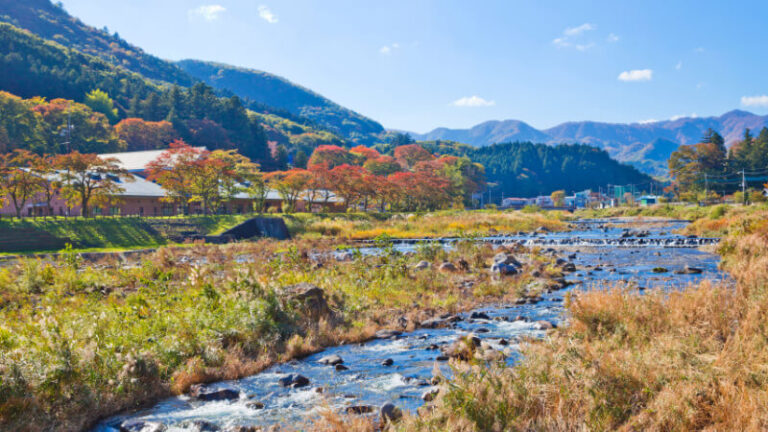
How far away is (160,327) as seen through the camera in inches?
332

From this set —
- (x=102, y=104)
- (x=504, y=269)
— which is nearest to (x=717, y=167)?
(x=504, y=269)

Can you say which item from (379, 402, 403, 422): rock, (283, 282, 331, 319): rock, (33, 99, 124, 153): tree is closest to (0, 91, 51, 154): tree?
(33, 99, 124, 153): tree

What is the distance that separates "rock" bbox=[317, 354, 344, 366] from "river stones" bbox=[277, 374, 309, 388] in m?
0.94

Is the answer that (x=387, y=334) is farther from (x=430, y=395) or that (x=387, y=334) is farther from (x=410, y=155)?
(x=410, y=155)

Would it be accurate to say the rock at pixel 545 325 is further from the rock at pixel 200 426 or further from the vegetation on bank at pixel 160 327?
the rock at pixel 200 426

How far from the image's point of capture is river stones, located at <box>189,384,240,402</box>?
6.85 metres

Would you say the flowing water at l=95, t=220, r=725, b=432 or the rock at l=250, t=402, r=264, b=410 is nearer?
the flowing water at l=95, t=220, r=725, b=432

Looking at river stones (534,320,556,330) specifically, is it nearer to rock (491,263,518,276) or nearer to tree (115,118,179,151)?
rock (491,263,518,276)

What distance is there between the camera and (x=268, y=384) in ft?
24.3

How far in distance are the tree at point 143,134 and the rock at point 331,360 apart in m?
89.7

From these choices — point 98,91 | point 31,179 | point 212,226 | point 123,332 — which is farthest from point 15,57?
point 123,332

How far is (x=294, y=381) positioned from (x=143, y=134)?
9436cm

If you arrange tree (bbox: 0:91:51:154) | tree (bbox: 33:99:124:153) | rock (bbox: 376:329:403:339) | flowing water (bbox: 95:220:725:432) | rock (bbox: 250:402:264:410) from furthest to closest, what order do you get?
tree (bbox: 33:99:124:153)
tree (bbox: 0:91:51:154)
rock (bbox: 376:329:403:339)
rock (bbox: 250:402:264:410)
flowing water (bbox: 95:220:725:432)

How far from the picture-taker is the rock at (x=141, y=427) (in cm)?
582
